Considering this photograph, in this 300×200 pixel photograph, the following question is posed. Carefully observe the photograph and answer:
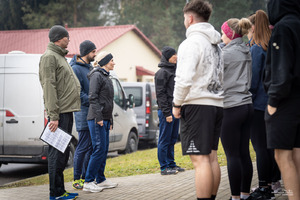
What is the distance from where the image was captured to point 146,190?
6.09m

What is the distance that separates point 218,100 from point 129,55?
96.4ft

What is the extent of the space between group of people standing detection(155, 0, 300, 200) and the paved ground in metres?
0.76

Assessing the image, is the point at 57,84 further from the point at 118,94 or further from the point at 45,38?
the point at 45,38

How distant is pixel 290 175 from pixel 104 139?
9.98 ft

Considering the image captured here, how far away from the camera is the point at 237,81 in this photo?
4797 millimetres

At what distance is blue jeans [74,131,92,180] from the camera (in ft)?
21.2

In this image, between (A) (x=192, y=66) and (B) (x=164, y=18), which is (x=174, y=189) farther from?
(B) (x=164, y=18)

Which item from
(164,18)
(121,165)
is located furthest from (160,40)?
(121,165)

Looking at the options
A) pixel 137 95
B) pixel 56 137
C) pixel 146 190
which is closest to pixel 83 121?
pixel 56 137

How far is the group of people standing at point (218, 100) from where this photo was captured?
12.5 feet

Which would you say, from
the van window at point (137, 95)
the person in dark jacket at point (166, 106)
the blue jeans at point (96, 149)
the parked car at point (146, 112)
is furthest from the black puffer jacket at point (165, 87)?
the van window at point (137, 95)

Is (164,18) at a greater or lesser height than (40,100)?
greater

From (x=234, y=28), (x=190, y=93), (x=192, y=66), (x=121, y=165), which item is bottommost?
(x=121, y=165)

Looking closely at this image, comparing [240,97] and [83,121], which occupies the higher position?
[240,97]
